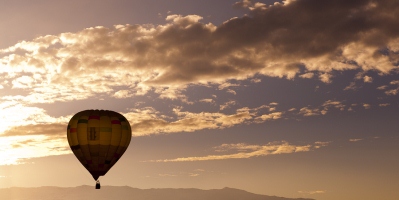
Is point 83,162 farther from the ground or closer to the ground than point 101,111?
closer to the ground

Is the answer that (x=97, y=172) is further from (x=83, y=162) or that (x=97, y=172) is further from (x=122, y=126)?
(x=122, y=126)

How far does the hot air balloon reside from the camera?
322 feet

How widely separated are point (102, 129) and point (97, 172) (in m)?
7.76

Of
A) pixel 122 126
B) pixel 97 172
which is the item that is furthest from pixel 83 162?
pixel 122 126

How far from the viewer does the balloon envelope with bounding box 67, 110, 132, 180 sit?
3866 inches

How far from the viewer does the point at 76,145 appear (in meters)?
99.1

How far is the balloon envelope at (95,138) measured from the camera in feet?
322

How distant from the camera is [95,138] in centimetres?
9800

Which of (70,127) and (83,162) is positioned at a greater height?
(70,127)

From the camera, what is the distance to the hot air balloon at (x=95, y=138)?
322 ft

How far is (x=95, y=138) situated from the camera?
98.0 m

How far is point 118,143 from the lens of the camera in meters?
100

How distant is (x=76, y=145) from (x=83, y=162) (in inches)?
131

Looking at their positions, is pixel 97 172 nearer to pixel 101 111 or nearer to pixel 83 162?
pixel 83 162
